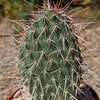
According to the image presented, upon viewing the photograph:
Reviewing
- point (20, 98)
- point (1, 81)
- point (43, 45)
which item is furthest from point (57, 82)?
point (1, 81)

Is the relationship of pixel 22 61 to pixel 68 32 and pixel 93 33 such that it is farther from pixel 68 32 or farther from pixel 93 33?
pixel 93 33

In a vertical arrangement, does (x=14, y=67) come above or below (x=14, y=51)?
below

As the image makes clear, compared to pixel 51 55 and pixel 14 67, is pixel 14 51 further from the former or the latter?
pixel 14 67

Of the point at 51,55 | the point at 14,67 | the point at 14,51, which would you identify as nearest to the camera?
the point at 51,55

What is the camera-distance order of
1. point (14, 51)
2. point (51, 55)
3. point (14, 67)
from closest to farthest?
point (51, 55) < point (14, 51) < point (14, 67)

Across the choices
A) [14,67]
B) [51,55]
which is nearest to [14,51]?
[51,55]

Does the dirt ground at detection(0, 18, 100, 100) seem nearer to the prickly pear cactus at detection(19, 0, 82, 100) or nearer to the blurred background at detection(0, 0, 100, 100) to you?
the blurred background at detection(0, 0, 100, 100)

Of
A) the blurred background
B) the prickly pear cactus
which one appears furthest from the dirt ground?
the prickly pear cactus
